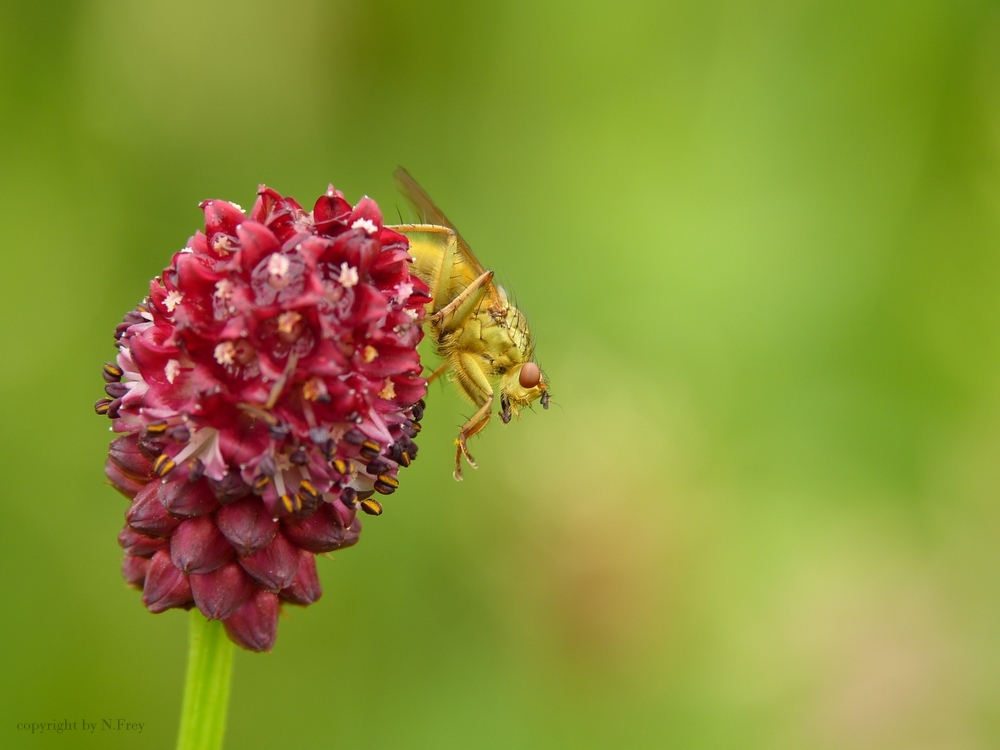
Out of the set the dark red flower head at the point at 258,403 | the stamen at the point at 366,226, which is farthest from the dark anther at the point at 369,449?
the stamen at the point at 366,226

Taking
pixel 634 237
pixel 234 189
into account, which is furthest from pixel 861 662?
pixel 234 189

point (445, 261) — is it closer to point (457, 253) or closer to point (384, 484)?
point (457, 253)

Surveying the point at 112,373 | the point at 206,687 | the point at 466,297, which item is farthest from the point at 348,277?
the point at 466,297

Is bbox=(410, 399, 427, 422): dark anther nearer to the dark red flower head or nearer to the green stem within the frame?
the dark red flower head

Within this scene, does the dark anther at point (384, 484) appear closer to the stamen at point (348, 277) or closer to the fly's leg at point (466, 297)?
the stamen at point (348, 277)

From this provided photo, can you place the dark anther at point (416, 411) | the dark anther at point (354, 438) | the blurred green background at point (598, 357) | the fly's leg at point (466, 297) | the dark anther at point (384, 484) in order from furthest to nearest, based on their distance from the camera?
the blurred green background at point (598, 357) → the fly's leg at point (466, 297) → the dark anther at point (416, 411) → the dark anther at point (384, 484) → the dark anther at point (354, 438)

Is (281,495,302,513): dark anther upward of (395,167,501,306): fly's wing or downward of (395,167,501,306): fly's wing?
downward

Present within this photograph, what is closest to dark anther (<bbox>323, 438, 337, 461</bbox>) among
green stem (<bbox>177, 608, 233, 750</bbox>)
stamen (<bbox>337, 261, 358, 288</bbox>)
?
stamen (<bbox>337, 261, 358, 288</bbox>)

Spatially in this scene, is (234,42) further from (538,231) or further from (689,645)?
(689,645)
